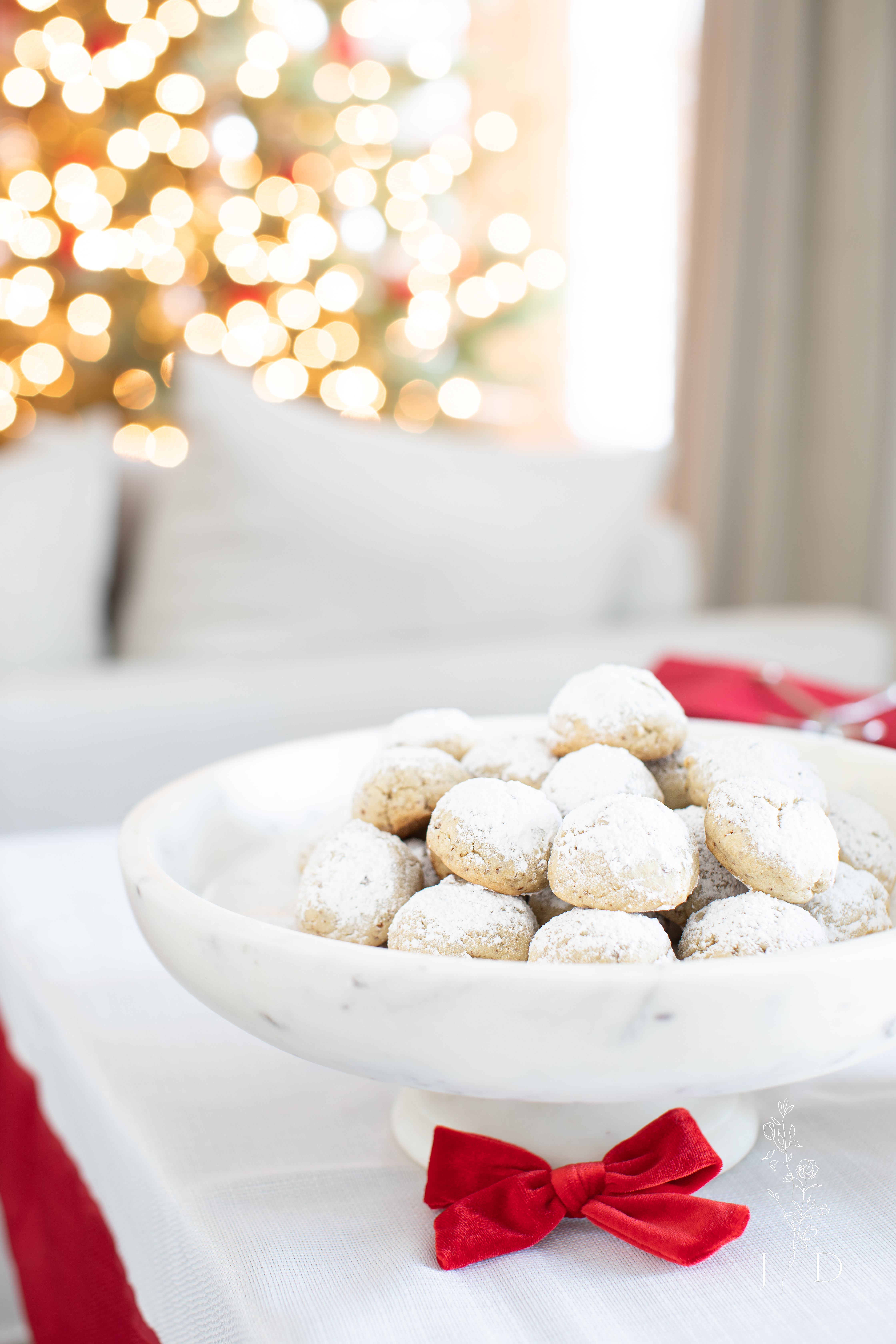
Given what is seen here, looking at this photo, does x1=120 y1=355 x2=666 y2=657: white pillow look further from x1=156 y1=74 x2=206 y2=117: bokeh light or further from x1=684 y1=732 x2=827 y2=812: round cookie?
x1=156 y1=74 x2=206 y2=117: bokeh light

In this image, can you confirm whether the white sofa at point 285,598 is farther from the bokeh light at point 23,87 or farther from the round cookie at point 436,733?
the bokeh light at point 23,87

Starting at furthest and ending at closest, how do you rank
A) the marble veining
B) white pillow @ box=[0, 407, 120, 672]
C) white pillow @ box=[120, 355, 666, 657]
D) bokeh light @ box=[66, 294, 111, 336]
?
1. bokeh light @ box=[66, 294, 111, 336]
2. white pillow @ box=[120, 355, 666, 657]
3. white pillow @ box=[0, 407, 120, 672]
4. the marble veining

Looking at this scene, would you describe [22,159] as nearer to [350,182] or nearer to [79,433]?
[350,182]

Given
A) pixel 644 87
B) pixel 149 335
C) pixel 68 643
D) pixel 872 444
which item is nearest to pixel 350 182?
pixel 149 335

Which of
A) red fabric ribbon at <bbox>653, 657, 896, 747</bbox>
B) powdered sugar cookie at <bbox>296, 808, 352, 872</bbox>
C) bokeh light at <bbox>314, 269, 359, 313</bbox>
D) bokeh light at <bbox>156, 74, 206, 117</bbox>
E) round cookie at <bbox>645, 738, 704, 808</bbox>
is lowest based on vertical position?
red fabric ribbon at <bbox>653, 657, 896, 747</bbox>

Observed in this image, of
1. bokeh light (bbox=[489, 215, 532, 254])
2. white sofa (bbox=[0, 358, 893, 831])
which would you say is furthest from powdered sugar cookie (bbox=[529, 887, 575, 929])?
bokeh light (bbox=[489, 215, 532, 254])

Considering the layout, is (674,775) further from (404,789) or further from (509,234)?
(509,234)
